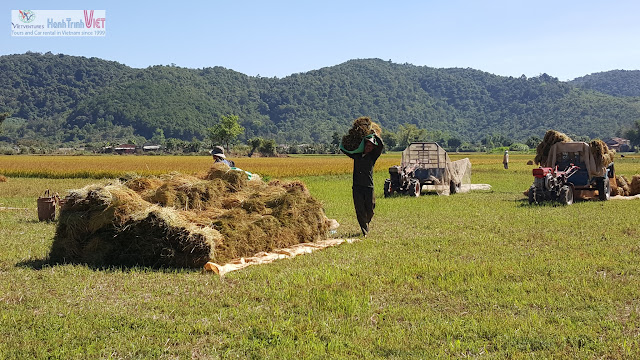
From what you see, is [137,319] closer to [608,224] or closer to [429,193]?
[608,224]

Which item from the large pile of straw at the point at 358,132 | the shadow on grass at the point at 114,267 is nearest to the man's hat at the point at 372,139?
the large pile of straw at the point at 358,132

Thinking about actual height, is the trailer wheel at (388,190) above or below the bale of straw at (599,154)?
below

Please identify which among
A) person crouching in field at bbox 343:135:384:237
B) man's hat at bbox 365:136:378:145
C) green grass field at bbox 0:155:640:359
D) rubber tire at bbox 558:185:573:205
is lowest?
green grass field at bbox 0:155:640:359

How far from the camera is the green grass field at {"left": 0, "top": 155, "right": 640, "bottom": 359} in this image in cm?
488

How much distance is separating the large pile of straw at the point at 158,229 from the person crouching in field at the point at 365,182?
6.06ft

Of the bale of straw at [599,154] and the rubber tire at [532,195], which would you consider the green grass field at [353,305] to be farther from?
the bale of straw at [599,154]

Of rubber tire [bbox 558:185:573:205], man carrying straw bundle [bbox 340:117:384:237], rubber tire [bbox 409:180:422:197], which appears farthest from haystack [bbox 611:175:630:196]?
man carrying straw bundle [bbox 340:117:384:237]

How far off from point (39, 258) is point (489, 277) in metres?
6.81

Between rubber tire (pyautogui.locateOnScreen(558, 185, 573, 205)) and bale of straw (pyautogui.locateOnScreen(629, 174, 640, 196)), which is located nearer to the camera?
rubber tire (pyautogui.locateOnScreen(558, 185, 573, 205))

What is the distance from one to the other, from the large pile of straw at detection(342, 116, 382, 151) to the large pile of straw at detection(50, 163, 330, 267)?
2371 millimetres

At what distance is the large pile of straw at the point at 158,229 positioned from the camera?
8242 millimetres

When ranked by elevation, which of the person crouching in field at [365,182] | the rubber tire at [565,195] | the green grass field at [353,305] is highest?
the person crouching in field at [365,182]

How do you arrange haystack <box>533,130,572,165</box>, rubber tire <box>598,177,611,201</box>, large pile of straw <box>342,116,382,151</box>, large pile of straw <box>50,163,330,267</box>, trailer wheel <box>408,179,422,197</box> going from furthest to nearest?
1. trailer wheel <box>408,179,422,197</box>
2. haystack <box>533,130,572,165</box>
3. rubber tire <box>598,177,611,201</box>
4. large pile of straw <box>342,116,382,151</box>
5. large pile of straw <box>50,163,330,267</box>

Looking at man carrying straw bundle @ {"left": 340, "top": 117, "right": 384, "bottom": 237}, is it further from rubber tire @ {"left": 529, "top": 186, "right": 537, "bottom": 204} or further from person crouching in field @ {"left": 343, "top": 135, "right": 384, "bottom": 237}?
rubber tire @ {"left": 529, "top": 186, "right": 537, "bottom": 204}
